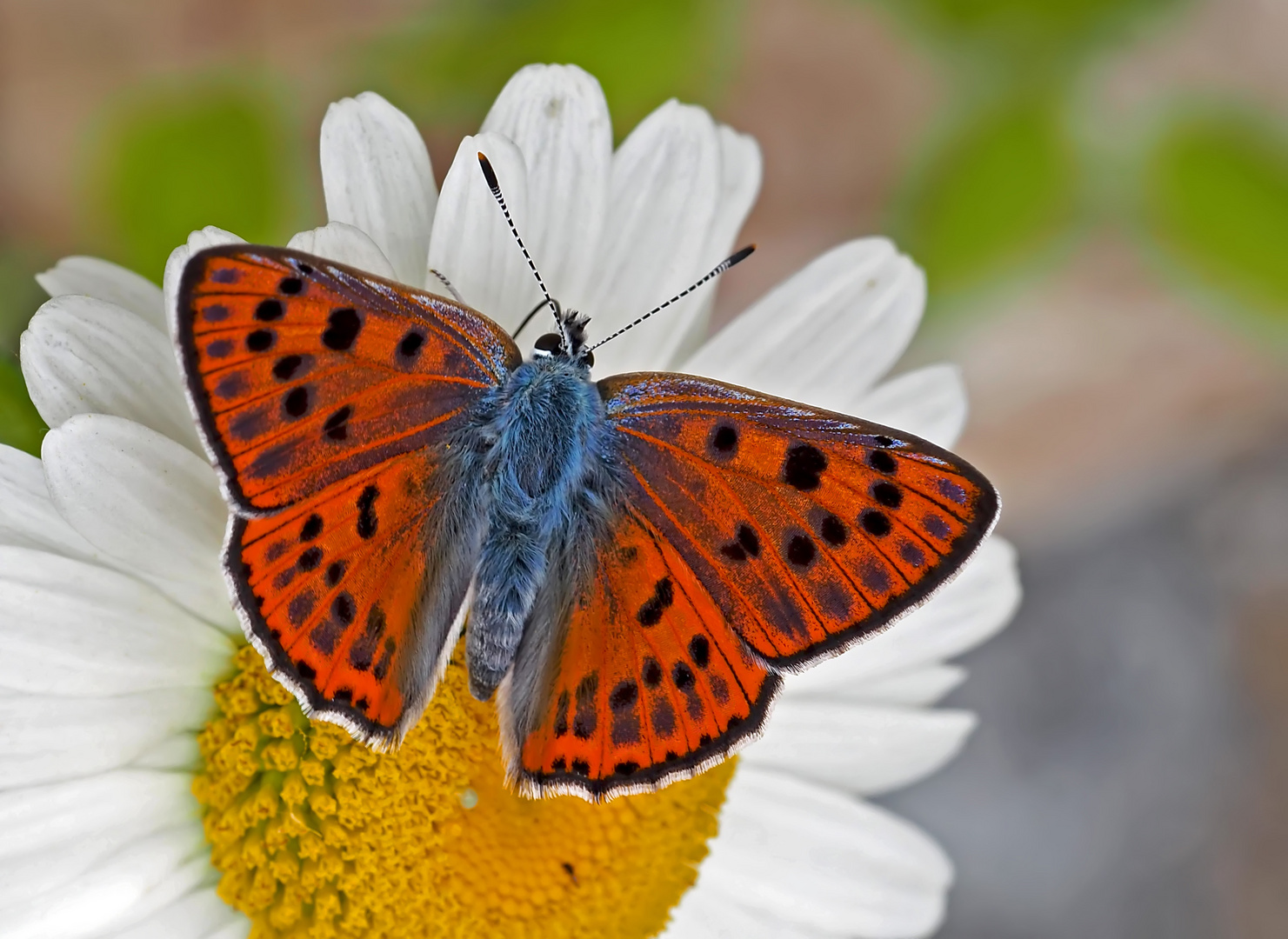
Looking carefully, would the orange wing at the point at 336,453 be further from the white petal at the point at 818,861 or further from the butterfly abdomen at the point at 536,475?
the white petal at the point at 818,861

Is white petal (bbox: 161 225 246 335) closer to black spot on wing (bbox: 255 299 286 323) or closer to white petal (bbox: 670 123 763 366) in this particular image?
black spot on wing (bbox: 255 299 286 323)

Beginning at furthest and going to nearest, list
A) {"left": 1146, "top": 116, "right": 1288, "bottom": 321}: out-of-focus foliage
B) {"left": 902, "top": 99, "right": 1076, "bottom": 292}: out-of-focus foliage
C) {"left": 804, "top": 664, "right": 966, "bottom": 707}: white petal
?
1. {"left": 902, "top": 99, "right": 1076, "bottom": 292}: out-of-focus foliage
2. {"left": 1146, "top": 116, "right": 1288, "bottom": 321}: out-of-focus foliage
3. {"left": 804, "top": 664, "right": 966, "bottom": 707}: white petal

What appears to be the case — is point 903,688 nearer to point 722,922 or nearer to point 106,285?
point 722,922

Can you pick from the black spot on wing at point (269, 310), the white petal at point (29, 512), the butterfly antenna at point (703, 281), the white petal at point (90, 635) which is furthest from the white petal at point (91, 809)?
the butterfly antenna at point (703, 281)

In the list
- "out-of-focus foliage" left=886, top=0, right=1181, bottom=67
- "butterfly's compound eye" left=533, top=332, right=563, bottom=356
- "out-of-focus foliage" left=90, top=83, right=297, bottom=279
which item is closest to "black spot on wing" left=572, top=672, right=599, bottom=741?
"butterfly's compound eye" left=533, top=332, right=563, bottom=356

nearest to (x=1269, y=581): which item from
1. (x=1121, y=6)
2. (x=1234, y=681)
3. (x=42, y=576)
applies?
(x=1234, y=681)

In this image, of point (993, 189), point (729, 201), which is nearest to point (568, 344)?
point (729, 201)
